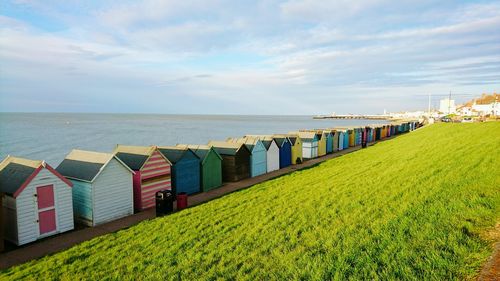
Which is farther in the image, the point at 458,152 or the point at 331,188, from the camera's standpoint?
the point at 458,152

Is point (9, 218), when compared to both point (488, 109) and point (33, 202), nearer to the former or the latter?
point (33, 202)

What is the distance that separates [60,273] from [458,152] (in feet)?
86.7

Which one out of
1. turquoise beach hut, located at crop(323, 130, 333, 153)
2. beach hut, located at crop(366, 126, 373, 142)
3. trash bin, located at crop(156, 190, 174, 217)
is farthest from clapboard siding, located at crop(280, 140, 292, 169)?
beach hut, located at crop(366, 126, 373, 142)

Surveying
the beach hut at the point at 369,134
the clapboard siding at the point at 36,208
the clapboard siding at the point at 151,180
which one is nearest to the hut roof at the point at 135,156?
the clapboard siding at the point at 151,180

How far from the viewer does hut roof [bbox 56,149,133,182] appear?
14000 mm

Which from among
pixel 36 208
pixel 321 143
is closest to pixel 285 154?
pixel 321 143

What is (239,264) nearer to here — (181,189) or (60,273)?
(60,273)

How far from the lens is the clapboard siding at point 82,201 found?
1383 cm


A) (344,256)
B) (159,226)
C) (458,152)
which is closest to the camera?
(344,256)

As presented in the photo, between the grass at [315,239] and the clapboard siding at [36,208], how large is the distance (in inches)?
89.9

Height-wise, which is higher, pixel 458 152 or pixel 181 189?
pixel 458 152

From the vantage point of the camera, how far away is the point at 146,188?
16.4 m

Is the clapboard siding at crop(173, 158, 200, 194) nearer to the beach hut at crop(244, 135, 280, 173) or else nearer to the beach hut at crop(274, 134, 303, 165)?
the beach hut at crop(244, 135, 280, 173)

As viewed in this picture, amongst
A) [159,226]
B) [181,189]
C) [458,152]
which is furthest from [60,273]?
[458,152]
